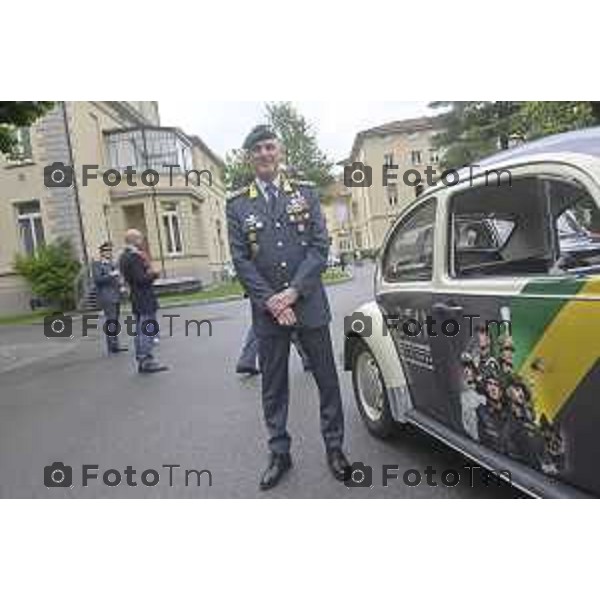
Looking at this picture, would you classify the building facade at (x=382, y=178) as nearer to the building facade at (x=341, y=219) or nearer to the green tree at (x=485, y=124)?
the building facade at (x=341, y=219)

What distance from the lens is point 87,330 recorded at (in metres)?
16.1

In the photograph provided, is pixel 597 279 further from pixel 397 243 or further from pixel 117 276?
pixel 117 276

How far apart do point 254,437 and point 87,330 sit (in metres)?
12.0

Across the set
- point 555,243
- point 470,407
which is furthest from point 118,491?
point 555,243

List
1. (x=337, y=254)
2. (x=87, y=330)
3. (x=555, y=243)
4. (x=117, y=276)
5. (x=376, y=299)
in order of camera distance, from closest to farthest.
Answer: (x=555, y=243) → (x=376, y=299) → (x=117, y=276) → (x=87, y=330) → (x=337, y=254)

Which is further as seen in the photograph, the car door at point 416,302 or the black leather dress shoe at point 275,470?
the black leather dress shoe at point 275,470

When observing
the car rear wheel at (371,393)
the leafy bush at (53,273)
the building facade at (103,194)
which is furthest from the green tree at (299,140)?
the car rear wheel at (371,393)

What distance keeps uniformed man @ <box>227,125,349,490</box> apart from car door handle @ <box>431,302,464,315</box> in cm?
76

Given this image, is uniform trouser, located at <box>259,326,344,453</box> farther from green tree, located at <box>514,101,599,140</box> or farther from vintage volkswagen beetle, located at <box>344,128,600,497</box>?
green tree, located at <box>514,101,599,140</box>

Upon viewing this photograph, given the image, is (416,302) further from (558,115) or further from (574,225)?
(558,115)

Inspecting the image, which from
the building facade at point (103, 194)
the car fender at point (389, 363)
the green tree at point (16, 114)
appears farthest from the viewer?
the building facade at point (103, 194)

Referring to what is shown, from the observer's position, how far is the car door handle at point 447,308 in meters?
3.47

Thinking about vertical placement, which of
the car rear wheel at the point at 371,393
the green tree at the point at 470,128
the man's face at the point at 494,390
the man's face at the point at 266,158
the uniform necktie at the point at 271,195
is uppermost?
the green tree at the point at 470,128

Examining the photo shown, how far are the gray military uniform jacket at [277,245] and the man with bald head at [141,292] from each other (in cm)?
439
